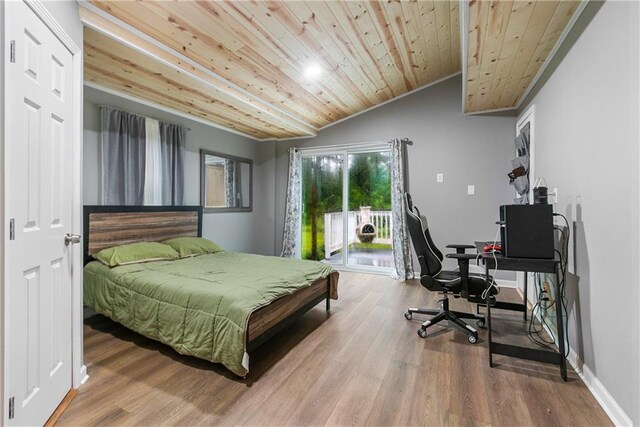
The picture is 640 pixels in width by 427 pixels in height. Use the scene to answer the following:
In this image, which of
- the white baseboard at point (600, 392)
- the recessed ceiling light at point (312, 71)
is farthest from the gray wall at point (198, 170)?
the white baseboard at point (600, 392)

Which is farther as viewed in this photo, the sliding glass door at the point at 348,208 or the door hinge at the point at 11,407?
the sliding glass door at the point at 348,208

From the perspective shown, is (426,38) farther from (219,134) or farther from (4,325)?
(4,325)

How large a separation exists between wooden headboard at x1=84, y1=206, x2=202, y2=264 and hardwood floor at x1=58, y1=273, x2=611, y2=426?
0.89m

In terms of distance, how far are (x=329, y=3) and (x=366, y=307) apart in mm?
2899

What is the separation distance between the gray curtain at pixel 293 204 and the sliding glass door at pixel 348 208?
179 millimetres

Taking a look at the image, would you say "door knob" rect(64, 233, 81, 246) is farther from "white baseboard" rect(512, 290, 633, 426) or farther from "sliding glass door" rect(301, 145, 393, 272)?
"sliding glass door" rect(301, 145, 393, 272)

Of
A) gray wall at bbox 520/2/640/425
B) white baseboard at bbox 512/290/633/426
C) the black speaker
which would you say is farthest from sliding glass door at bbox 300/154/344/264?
white baseboard at bbox 512/290/633/426

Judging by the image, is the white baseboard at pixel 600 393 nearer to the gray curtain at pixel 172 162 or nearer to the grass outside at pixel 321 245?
the grass outside at pixel 321 245

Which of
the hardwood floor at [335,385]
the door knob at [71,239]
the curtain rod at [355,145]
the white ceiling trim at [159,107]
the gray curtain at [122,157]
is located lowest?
the hardwood floor at [335,385]

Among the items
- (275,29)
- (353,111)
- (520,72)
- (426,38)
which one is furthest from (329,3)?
(353,111)

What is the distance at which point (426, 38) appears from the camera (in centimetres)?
309

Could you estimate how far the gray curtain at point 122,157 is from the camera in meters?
3.08

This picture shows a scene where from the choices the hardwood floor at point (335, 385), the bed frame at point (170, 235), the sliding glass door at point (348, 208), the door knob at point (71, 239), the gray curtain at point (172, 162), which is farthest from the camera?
the sliding glass door at point (348, 208)

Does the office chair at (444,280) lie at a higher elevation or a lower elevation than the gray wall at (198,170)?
lower
